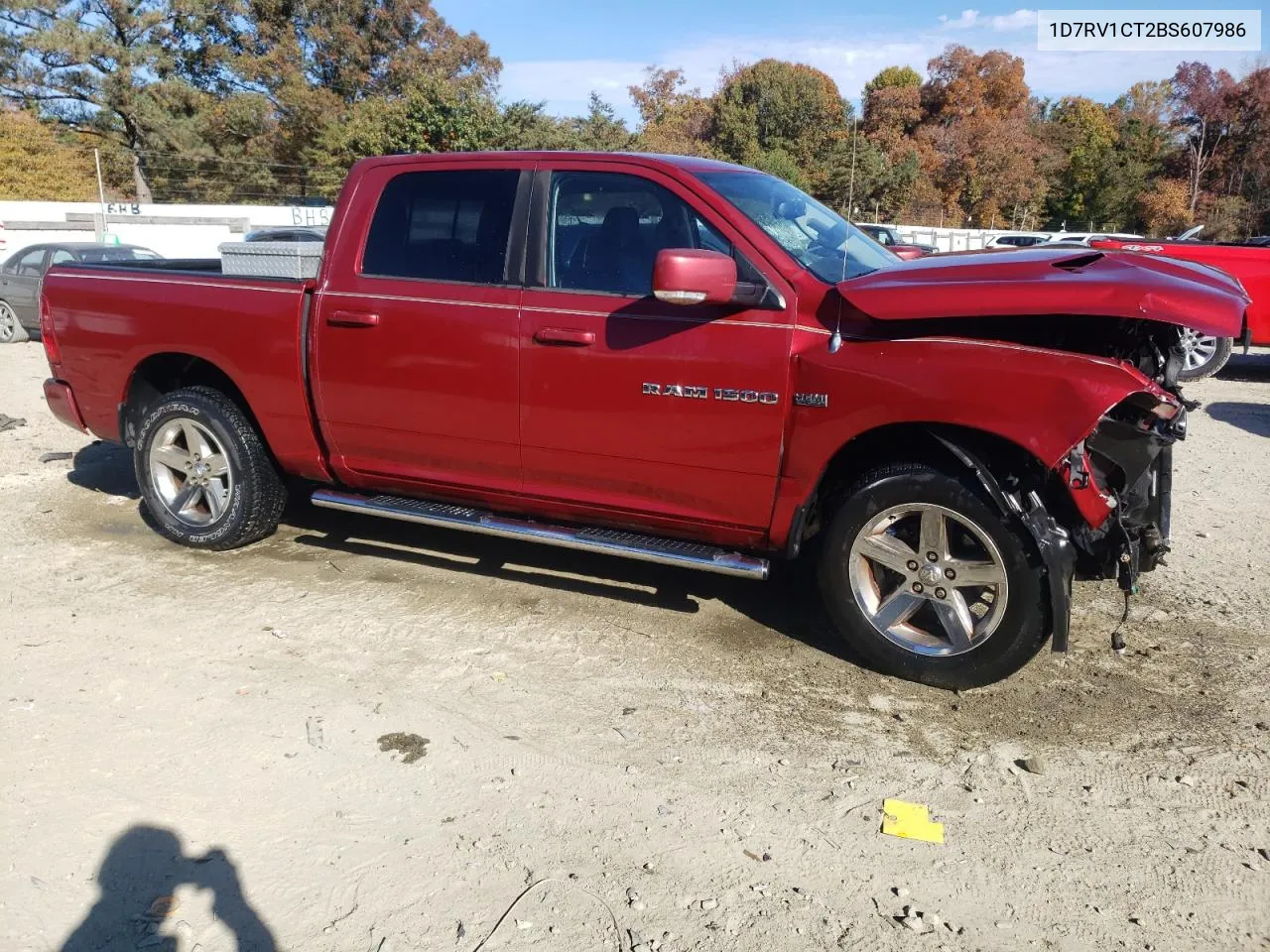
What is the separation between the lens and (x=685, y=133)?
54344mm

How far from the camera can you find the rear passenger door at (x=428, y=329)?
14.3 ft

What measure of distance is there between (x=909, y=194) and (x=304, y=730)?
1833 inches

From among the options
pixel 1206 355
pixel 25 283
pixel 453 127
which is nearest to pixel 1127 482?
pixel 1206 355

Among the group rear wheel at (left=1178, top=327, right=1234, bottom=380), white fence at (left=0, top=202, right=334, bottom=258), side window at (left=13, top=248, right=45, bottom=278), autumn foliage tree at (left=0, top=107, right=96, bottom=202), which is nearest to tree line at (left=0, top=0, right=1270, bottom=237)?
autumn foliage tree at (left=0, top=107, right=96, bottom=202)

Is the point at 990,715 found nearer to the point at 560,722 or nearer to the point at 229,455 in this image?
the point at 560,722

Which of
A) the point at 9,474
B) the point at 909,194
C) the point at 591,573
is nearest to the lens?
the point at 591,573

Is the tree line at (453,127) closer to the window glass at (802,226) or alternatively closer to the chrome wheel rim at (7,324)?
the chrome wheel rim at (7,324)

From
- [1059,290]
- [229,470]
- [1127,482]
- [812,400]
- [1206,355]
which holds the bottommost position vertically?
[1206,355]

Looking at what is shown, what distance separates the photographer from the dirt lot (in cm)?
264

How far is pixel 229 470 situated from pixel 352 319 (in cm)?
121

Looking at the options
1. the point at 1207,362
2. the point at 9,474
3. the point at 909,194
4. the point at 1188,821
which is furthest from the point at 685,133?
the point at 1188,821

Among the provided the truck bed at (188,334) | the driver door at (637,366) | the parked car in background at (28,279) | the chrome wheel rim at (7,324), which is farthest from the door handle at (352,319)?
the chrome wheel rim at (7,324)

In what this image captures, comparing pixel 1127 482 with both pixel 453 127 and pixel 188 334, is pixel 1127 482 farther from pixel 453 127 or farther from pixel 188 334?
pixel 453 127

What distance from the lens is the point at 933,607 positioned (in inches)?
151
